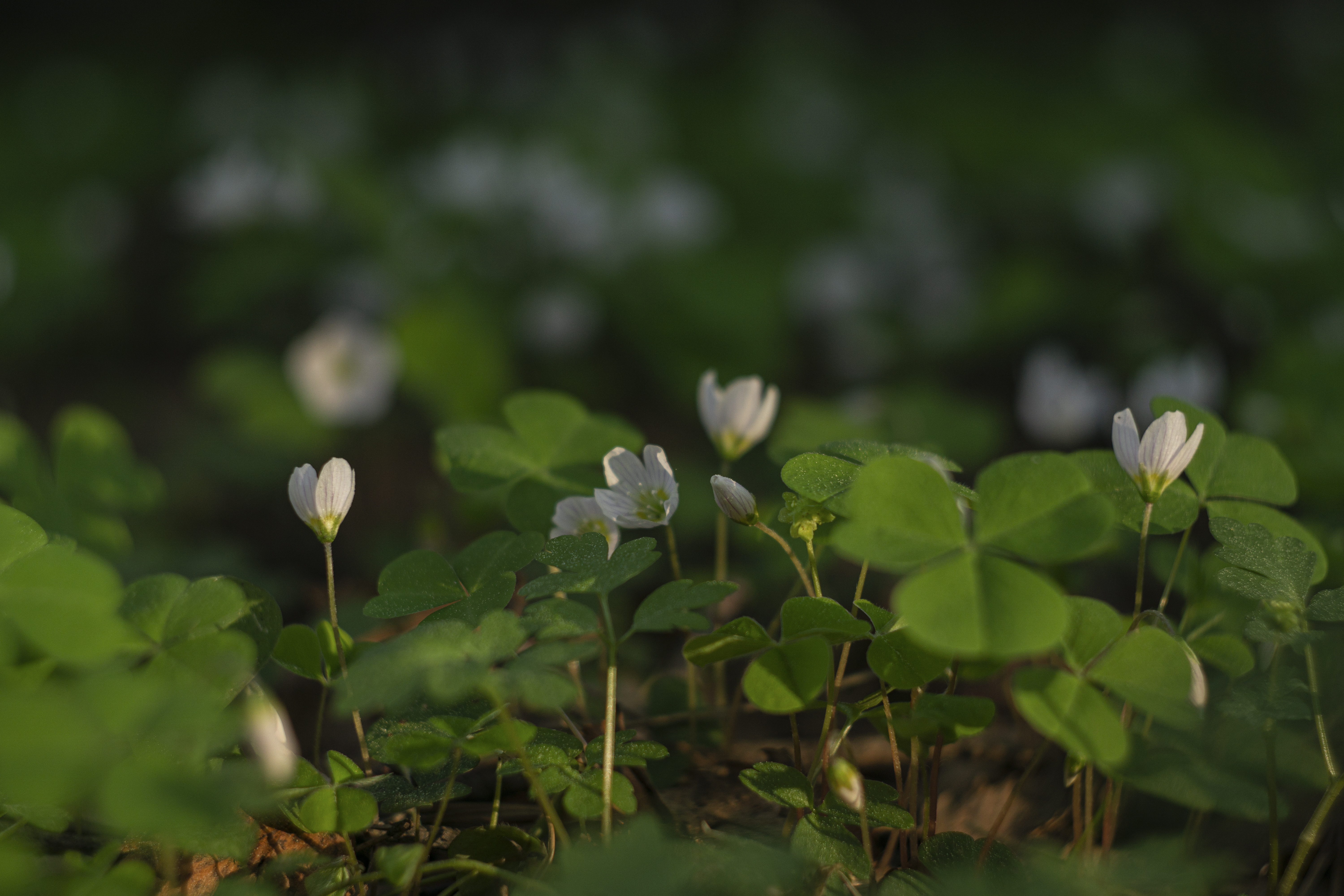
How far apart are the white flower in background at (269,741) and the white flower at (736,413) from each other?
711 millimetres

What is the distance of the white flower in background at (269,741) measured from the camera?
1007mm

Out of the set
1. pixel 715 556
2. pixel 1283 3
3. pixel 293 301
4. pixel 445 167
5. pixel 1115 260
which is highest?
pixel 1283 3

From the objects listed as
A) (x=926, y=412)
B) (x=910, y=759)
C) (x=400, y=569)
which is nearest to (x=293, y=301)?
(x=926, y=412)

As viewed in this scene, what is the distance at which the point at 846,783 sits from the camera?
3.15 feet

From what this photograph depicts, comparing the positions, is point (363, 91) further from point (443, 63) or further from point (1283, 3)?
point (1283, 3)

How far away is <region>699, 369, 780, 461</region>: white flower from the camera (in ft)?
4.54

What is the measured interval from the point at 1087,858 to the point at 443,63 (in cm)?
787

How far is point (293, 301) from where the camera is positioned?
12.0 feet

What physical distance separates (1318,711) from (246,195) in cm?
366

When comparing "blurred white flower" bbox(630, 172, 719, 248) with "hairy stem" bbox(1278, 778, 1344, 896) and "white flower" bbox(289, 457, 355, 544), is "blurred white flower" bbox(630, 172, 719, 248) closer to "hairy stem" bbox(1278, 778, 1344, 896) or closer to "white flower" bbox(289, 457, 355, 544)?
"white flower" bbox(289, 457, 355, 544)

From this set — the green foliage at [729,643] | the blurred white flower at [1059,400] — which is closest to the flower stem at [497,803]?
the green foliage at [729,643]

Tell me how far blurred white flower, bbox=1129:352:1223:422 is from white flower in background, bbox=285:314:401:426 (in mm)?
2279

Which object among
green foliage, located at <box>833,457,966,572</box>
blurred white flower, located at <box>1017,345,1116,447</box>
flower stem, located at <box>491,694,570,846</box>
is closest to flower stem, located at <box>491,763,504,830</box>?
flower stem, located at <box>491,694,570,846</box>

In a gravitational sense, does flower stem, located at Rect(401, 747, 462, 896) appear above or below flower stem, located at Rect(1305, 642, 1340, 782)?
below
